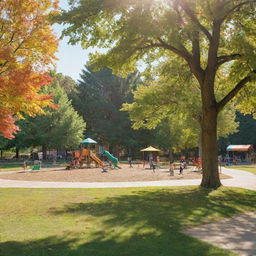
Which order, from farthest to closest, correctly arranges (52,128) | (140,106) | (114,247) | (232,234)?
(52,128)
(140,106)
(232,234)
(114,247)

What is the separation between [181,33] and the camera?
44.7ft

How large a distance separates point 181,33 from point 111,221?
8574 mm

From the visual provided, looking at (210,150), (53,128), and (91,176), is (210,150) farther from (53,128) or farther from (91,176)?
(53,128)

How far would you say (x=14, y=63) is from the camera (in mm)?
13836

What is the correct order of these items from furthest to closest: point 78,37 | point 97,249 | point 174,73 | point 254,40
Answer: point 174,73 → point 254,40 → point 78,37 → point 97,249

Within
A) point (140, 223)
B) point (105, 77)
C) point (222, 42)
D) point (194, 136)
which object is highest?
point (105, 77)

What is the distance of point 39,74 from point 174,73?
840cm

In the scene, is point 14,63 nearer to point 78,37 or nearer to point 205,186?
point 78,37

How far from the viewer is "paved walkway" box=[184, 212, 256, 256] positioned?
22.1ft

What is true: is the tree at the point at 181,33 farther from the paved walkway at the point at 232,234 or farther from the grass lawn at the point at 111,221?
the paved walkway at the point at 232,234

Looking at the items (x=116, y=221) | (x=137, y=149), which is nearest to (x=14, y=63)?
(x=116, y=221)

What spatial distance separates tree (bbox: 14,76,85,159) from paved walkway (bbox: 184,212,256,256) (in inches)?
1607

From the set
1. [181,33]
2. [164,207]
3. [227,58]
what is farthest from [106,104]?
[164,207]

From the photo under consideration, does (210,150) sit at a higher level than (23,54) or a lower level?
lower
